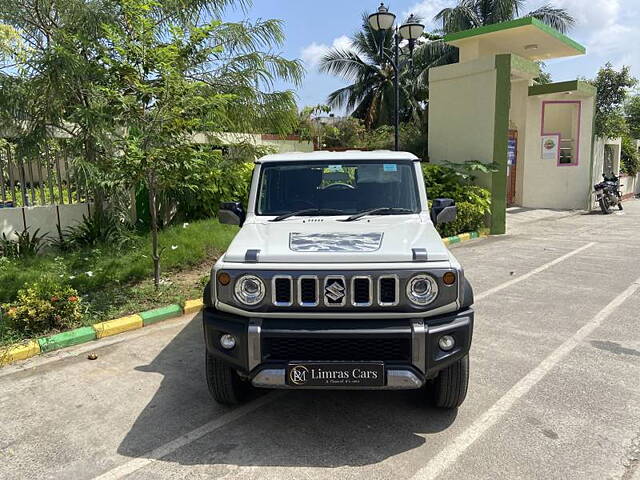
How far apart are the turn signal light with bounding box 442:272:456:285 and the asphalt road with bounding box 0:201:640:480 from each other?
1037 millimetres

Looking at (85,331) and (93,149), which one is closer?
(85,331)

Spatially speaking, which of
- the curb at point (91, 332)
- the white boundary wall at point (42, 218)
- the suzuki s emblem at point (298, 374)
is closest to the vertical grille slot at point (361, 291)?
the suzuki s emblem at point (298, 374)

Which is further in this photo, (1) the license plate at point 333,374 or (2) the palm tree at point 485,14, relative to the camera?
(2) the palm tree at point 485,14

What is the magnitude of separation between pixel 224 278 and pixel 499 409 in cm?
219

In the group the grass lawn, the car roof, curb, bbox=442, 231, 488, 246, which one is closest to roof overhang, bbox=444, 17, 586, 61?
curb, bbox=442, 231, 488, 246

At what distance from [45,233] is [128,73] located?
347cm

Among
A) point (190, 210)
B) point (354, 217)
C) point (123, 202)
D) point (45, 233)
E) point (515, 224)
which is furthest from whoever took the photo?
point (515, 224)

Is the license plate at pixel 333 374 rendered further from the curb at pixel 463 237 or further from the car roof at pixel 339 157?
the curb at pixel 463 237

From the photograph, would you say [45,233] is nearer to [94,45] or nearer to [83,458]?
[94,45]

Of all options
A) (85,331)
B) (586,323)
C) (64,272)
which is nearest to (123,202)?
(64,272)

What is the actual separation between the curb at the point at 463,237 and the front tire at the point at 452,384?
7.49m

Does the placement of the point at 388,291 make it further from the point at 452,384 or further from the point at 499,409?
the point at 499,409

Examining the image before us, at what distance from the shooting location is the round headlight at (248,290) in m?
3.17

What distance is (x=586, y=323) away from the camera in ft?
18.2
